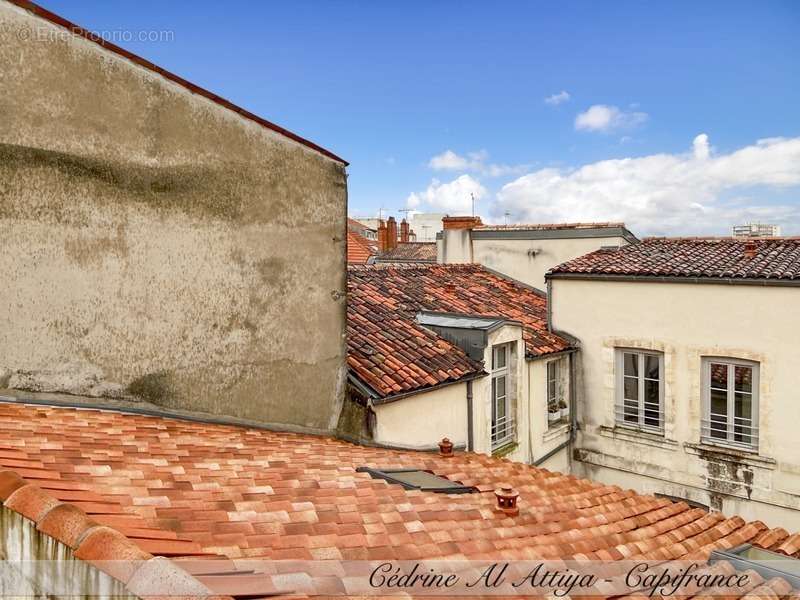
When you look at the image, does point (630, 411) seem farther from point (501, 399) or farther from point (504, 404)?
point (501, 399)

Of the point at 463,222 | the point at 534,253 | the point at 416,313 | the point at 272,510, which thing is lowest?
A: the point at 272,510

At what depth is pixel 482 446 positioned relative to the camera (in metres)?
9.35

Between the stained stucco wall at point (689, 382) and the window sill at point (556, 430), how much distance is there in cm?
51

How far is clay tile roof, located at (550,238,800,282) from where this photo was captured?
10.6 metres

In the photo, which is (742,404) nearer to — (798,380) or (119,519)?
(798,380)

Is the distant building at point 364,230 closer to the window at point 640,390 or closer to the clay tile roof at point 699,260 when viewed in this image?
the clay tile roof at point 699,260

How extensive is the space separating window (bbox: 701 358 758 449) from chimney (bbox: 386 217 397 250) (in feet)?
A: 82.3

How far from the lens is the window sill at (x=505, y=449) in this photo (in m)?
10.1

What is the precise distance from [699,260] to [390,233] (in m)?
24.2

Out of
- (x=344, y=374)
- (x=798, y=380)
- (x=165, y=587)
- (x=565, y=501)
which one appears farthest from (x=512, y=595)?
(x=798, y=380)

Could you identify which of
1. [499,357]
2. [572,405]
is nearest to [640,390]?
[572,405]

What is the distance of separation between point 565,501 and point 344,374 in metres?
3.18

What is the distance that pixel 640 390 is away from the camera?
12.0 metres

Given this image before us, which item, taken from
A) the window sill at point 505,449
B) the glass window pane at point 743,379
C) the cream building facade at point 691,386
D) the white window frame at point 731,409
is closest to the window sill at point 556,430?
the cream building facade at point 691,386
